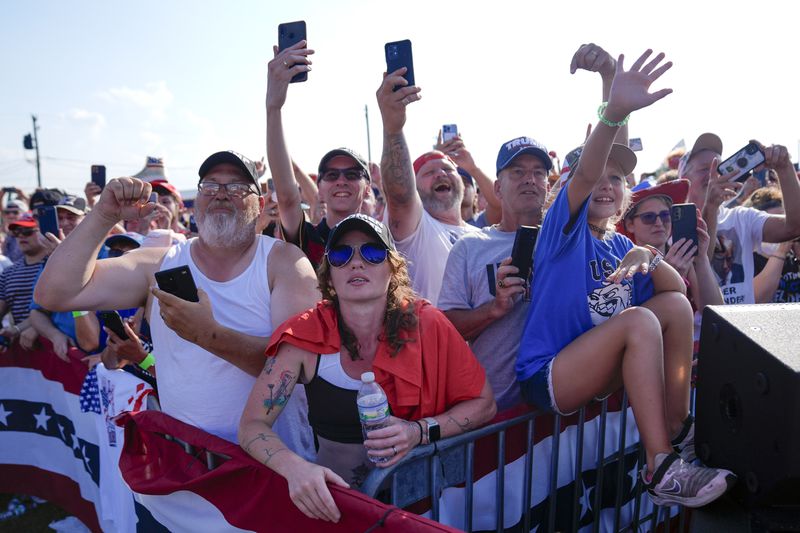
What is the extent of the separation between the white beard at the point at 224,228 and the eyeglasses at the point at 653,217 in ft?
8.47

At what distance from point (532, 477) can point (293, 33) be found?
2667mm

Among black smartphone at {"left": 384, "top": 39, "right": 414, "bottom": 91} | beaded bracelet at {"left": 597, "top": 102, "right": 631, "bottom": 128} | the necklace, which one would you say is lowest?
the necklace

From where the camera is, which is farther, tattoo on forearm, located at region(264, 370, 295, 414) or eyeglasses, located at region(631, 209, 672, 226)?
eyeglasses, located at region(631, 209, 672, 226)

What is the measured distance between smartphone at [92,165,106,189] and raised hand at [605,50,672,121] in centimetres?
696

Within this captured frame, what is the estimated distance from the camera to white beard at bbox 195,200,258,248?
108 inches

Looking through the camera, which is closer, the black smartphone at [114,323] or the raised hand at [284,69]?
the raised hand at [284,69]

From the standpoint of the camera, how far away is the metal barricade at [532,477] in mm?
2027

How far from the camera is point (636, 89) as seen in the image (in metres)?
2.16

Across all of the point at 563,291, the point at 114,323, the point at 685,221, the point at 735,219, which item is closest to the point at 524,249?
the point at 563,291

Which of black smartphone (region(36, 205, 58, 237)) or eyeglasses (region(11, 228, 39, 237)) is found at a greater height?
black smartphone (region(36, 205, 58, 237))

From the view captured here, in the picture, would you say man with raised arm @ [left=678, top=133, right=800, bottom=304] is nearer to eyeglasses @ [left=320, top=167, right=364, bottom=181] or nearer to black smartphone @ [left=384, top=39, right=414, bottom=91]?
black smartphone @ [left=384, top=39, right=414, bottom=91]

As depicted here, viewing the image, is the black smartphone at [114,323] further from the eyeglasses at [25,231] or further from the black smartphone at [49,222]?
the eyeglasses at [25,231]

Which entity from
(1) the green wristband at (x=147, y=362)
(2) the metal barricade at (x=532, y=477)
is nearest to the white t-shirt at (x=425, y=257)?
(2) the metal barricade at (x=532, y=477)

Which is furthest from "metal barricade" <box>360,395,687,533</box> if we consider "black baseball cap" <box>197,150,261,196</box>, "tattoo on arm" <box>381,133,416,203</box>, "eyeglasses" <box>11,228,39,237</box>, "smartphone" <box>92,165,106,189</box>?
"smartphone" <box>92,165,106,189</box>
